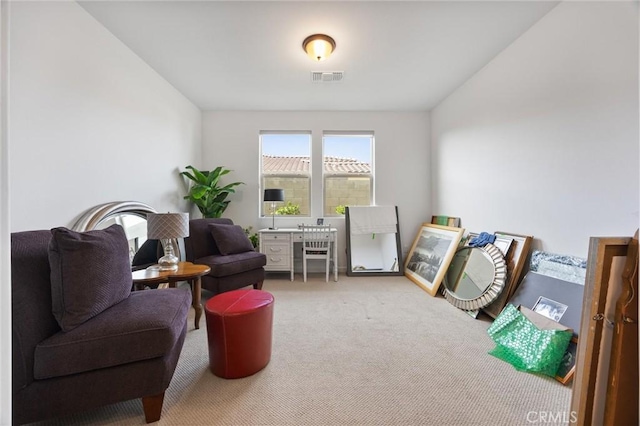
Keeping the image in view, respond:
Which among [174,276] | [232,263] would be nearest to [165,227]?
[174,276]

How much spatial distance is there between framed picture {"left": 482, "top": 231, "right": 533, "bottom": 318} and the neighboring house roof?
2515 mm

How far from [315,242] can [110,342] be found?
274 centimetres

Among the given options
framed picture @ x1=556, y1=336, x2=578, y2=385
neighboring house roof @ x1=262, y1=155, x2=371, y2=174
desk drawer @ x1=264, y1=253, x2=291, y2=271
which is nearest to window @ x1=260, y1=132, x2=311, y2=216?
neighboring house roof @ x1=262, y1=155, x2=371, y2=174

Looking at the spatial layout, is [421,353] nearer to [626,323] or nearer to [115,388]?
[626,323]

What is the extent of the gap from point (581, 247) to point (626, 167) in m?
0.61

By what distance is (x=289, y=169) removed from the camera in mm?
4281

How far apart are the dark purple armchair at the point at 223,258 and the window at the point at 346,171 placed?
1682 millimetres

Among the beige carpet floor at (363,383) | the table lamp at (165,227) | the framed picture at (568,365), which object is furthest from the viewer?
the table lamp at (165,227)

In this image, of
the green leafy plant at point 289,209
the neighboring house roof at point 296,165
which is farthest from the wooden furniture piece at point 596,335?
the green leafy plant at point 289,209

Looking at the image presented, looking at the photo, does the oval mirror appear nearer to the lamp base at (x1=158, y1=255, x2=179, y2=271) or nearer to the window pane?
the lamp base at (x1=158, y1=255, x2=179, y2=271)

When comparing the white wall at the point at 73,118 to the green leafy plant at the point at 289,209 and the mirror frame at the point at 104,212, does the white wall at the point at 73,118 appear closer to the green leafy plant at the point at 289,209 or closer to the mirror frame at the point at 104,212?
the mirror frame at the point at 104,212

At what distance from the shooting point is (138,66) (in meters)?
2.63

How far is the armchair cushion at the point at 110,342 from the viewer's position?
3.66 feet

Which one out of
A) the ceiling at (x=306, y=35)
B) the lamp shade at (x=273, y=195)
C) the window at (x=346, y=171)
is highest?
the ceiling at (x=306, y=35)
